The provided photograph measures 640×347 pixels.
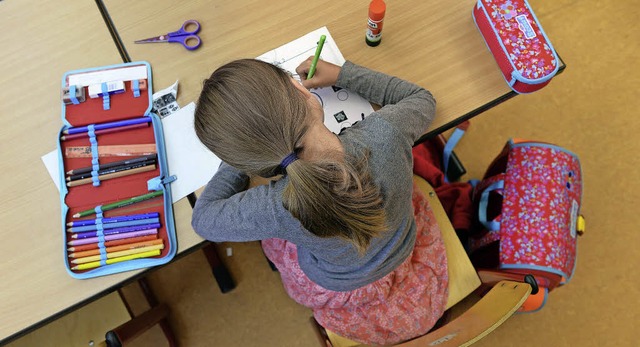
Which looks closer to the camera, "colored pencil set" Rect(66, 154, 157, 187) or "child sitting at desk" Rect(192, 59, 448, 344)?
"child sitting at desk" Rect(192, 59, 448, 344)

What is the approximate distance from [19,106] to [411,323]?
109cm

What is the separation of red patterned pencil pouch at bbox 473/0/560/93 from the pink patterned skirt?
1.32 feet

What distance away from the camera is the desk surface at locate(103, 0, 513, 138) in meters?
1.12

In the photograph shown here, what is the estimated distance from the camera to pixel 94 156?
106 cm

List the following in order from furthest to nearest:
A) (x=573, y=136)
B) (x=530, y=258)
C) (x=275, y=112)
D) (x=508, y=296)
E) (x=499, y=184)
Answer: (x=573, y=136) → (x=499, y=184) → (x=530, y=258) → (x=508, y=296) → (x=275, y=112)

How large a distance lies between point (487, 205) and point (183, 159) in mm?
936

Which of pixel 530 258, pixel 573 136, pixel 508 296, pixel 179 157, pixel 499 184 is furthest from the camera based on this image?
pixel 573 136

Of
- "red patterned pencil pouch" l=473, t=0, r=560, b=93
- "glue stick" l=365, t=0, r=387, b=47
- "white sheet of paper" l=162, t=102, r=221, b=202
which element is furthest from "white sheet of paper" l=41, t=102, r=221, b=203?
"red patterned pencil pouch" l=473, t=0, r=560, b=93

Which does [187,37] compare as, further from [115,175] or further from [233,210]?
[233,210]

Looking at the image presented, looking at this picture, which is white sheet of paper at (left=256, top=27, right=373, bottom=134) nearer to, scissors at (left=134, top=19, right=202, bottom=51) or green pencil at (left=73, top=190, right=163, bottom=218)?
scissors at (left=134, top=19, right=202, bottom=51)

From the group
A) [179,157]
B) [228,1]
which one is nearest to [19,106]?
[179,157]

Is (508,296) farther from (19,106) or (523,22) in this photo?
(19,106)

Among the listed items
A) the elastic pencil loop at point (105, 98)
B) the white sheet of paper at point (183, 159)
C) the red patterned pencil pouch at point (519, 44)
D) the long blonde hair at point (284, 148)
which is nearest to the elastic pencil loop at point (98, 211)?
the white sheet of paper at point (183, 159)

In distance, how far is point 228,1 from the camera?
1181 millimetres
